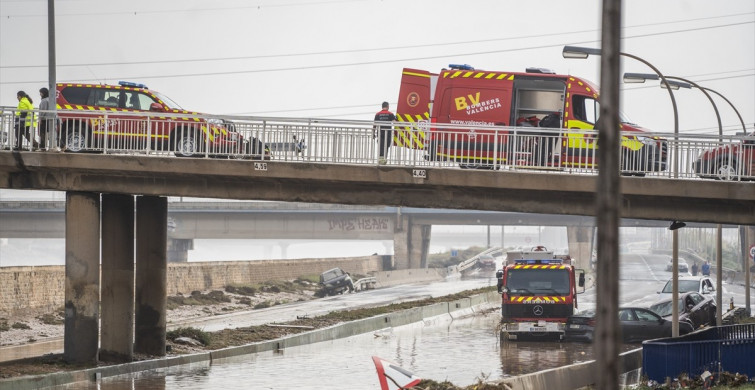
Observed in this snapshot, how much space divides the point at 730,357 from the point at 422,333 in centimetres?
1867

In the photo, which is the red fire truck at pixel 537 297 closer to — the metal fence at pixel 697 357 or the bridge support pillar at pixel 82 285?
the metal fence at pixel 697 357

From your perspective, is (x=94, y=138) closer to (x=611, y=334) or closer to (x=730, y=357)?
(x=730, y=357)

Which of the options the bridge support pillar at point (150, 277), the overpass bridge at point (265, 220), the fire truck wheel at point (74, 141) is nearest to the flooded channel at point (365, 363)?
the bridge support pillar at point (150, 277)

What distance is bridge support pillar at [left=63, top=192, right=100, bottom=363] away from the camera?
1038 inches

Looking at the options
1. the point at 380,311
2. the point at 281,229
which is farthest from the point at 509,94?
the point at 281,229

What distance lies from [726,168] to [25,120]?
1689cm

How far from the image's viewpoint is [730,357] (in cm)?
2158

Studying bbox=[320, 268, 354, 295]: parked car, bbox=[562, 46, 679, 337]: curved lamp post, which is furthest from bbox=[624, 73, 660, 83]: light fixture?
bbox=[320, 268, 354, 295]: parked car

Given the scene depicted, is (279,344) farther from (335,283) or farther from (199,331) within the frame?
(335,283)

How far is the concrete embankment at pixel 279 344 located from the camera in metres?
23.5

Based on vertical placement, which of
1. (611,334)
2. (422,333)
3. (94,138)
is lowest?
(422,333)

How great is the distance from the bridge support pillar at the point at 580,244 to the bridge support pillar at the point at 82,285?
320ft

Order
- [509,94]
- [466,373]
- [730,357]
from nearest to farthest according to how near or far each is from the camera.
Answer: [730,357] < [466,373] < [509,94]

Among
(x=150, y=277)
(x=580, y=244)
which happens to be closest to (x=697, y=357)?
(x=150, y=277)
